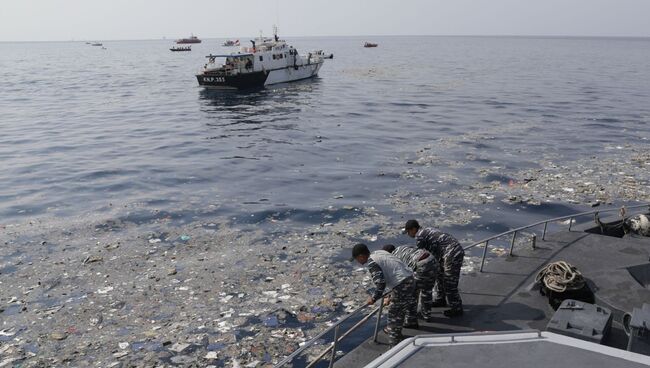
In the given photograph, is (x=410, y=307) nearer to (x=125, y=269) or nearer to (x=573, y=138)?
(x=125, y=269)

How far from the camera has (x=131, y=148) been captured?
3012 centimetres

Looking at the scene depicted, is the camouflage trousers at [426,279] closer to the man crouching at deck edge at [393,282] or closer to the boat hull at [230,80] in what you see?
the man crouching at deck edge at [393,282]

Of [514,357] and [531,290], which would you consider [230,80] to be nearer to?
[531,290]

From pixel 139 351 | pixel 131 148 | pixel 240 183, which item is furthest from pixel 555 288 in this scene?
pixel 131 148

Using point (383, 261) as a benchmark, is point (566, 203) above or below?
below

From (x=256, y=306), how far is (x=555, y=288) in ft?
21.4

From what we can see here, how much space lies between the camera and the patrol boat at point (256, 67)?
57719 mm

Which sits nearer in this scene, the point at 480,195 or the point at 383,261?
the point at 383,261

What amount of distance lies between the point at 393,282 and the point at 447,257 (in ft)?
4.35

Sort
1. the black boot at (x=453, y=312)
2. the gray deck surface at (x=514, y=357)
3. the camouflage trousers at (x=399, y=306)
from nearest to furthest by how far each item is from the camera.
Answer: the gray deck surface at (x=514, y=357), the camouflage trousers at (x=399, y=306), the black boot at (x=453, y=312)

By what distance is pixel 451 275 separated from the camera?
851 cm

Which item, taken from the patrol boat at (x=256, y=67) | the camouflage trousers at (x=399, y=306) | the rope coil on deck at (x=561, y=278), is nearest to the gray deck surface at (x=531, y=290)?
the camouflage trousers at (x=399, y=306)

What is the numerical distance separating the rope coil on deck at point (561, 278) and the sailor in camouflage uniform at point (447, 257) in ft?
5.45

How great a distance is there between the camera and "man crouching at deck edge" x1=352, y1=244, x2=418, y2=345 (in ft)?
24.5
